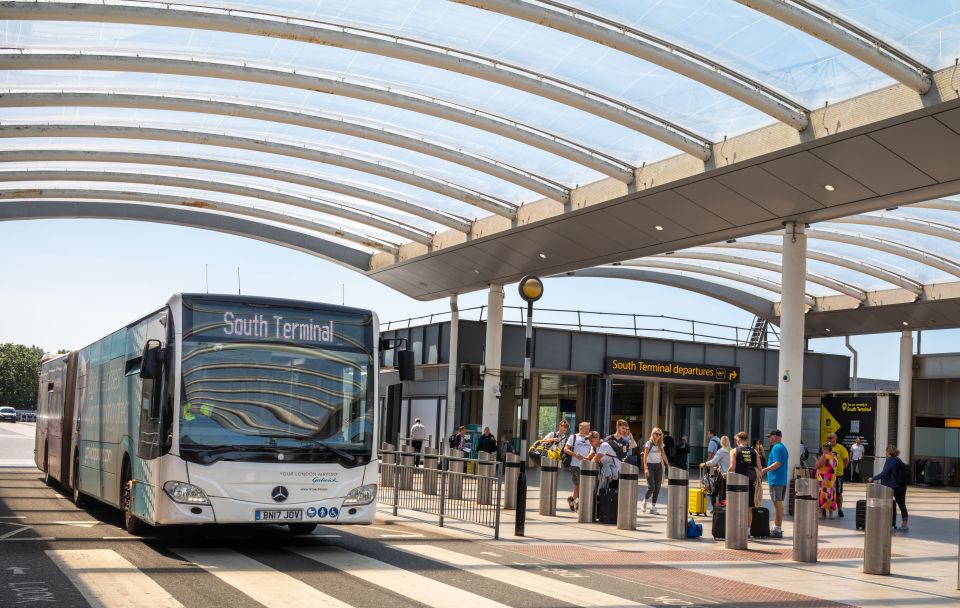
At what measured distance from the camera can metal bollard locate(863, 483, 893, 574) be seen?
1195 centimetres

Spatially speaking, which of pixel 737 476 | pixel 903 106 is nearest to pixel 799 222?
pixel 903 106

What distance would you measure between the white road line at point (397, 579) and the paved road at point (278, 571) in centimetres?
1

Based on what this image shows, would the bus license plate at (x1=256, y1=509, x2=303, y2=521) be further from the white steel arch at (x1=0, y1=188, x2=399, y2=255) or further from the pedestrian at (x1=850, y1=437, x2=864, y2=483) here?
the pedestrian at (x1=850, y1=437, x2=864, y2=483)

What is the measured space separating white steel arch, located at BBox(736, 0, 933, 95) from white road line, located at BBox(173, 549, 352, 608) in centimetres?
1019

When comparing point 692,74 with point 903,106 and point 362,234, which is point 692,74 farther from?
point 362,234

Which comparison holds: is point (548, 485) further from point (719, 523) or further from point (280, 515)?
point (280, 515)

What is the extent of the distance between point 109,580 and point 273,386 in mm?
2979

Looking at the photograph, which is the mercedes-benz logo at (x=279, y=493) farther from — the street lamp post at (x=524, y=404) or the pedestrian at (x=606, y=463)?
the pedestrian at (x=606, y=463)

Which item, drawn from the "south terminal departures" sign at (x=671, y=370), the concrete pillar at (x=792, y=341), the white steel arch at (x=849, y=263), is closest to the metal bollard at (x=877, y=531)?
the concrete pillar at (x=792, y=341)

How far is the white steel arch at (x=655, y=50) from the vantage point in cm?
A: 1602

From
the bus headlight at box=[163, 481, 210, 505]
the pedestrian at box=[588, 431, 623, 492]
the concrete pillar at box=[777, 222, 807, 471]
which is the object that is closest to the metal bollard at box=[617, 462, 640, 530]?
the pedestrian at box=[588, 431, 623, 492]

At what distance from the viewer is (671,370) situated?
38906 millimetres

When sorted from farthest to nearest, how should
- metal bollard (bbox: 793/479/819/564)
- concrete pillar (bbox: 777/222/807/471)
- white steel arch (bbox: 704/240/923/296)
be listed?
white steel arch (bbox: 704/240/923/296) → concrete pillar (bbox: 777/222/807/471) → metal bollard (bbox: 793/479/819/564)

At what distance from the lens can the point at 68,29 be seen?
1825 centimetres
